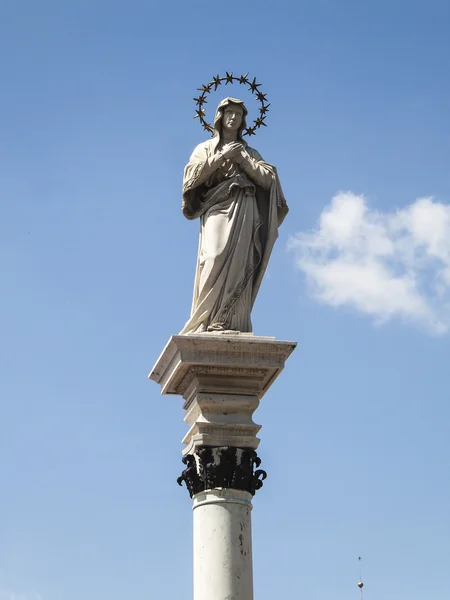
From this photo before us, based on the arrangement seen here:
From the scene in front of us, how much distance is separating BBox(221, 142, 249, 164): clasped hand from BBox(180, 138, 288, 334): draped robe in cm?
10

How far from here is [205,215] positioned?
15.7 metres

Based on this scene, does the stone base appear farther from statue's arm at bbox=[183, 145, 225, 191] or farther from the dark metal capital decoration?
statue's arm at bbox=[183, 145, 225, 191]

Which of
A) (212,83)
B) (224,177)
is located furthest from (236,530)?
(212,83)

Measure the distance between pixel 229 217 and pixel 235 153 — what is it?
0.94 m

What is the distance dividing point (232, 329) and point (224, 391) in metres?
0.79

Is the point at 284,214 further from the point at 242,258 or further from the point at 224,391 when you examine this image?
the point at 224,391

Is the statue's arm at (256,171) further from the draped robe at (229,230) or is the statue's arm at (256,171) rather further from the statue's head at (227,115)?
the statue's head at (227,115)

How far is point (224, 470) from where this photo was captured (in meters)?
14.3

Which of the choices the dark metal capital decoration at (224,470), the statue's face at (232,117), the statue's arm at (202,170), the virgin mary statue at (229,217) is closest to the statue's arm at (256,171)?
the virgin mary statue at (229,217)

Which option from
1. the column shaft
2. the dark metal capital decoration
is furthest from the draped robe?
the column shaft

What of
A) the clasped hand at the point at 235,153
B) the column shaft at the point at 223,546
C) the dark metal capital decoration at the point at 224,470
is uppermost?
the clasped hand at the point at 235,153

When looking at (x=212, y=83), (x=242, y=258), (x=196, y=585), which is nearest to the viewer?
(x=196, y=585)

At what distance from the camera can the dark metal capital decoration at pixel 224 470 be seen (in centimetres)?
1422

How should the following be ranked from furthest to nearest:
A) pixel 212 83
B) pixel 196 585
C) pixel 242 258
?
pixel 212 83, pixel 242 258, pixel 196 585
